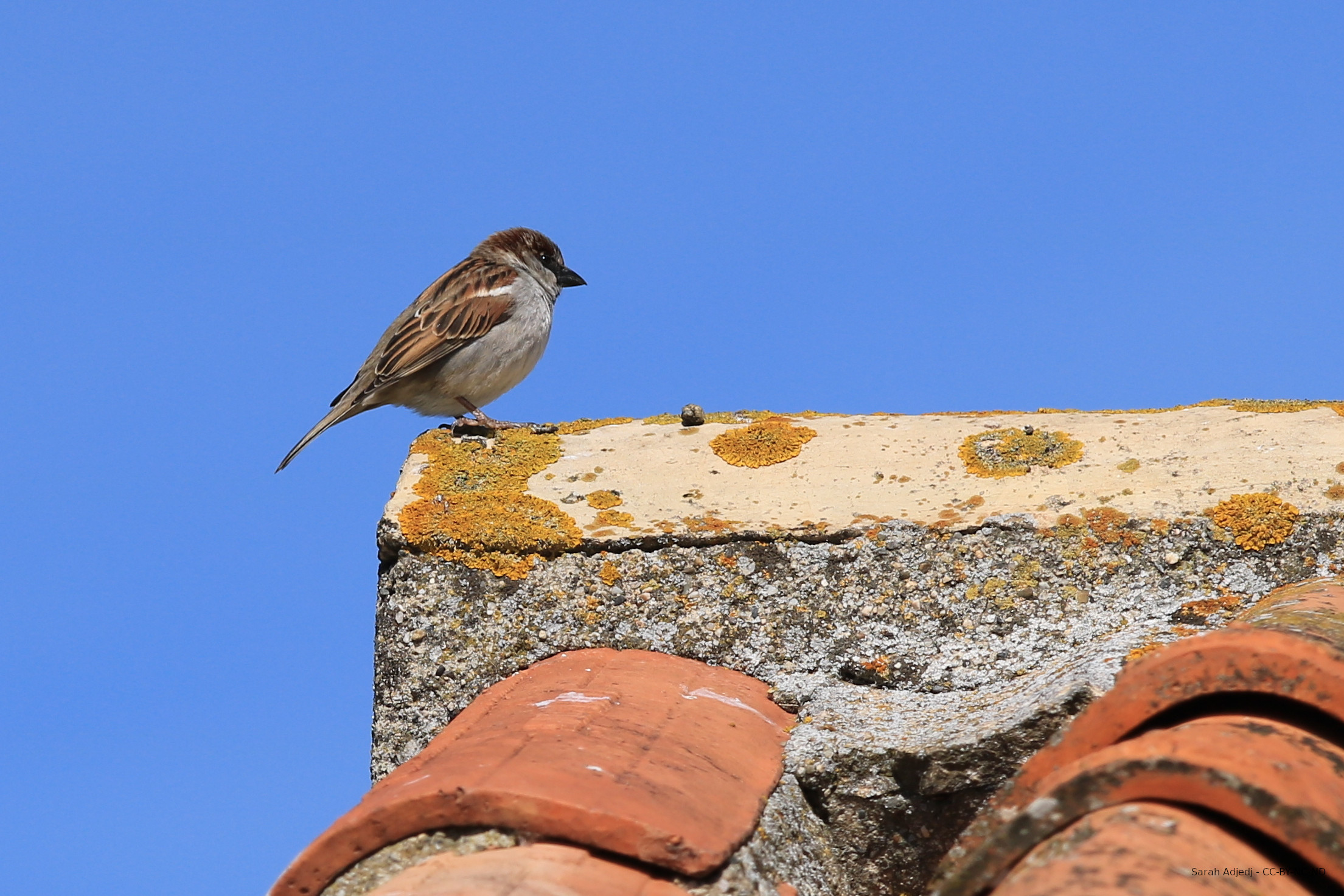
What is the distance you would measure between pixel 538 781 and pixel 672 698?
77 centimetres

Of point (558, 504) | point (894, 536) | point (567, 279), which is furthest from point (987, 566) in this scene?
point (567, 279)

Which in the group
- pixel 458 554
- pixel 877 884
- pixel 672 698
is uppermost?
pixel 458 554

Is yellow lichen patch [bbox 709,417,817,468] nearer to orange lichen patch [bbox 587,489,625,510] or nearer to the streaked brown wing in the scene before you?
orange lichen patch [bbox 587,489,625,510]

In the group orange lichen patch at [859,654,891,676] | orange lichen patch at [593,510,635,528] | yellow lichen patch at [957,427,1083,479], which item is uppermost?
yellow lichen patch at [957,427,1083,479]

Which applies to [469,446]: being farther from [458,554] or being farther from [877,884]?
[877,884]

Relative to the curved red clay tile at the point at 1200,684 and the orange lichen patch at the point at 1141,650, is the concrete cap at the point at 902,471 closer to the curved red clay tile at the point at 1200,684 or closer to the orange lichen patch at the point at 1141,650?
the orange lichen patch at the point at 1141,650

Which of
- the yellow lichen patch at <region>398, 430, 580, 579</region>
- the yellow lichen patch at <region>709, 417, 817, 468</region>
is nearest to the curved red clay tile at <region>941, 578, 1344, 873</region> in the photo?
the yellow lichen patch at <region>398, 430, 580, 579</region>

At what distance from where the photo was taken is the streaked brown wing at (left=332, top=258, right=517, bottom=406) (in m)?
6.76

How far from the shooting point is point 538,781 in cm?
216

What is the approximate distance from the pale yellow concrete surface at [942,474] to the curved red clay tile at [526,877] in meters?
1.54

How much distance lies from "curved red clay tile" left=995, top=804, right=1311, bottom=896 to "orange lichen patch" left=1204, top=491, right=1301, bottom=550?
172cm

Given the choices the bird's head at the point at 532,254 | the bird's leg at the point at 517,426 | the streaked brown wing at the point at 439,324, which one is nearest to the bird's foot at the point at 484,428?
the bird's leg at the point at 517,426

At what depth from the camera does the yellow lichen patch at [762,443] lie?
3967mm

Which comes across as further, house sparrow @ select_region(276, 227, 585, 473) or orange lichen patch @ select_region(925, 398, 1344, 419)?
house sparrow @ select_region(276, 227, 585, 473)
